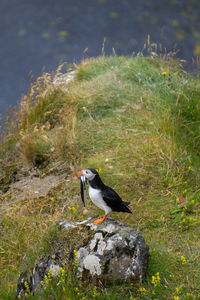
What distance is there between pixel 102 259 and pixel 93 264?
0.26 feet

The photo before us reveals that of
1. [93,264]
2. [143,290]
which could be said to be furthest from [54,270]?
[143,290]

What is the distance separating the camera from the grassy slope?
11.1 ft

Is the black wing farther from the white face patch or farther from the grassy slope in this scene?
the grassy slope

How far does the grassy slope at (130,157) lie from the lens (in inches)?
134

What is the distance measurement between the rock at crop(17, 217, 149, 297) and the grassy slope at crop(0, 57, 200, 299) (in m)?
0.11

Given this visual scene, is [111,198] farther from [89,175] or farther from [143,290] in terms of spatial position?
[143,290]

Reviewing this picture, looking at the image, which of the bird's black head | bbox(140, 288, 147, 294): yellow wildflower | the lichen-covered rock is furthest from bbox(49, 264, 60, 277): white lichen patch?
the bird's black head

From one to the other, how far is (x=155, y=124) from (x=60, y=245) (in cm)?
279

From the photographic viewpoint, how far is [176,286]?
2965 millimetres

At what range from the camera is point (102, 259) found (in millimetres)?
2922

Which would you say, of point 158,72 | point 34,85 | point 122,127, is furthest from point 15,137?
point 158,72

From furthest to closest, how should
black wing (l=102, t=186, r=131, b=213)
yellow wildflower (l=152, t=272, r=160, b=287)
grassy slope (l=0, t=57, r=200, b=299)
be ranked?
1. grassy slope (l=0, t=57, r=200, b=299)
2. black wing (l=102, t=186, r=131, b=213)
3. yellow wildflower (l=152, t=272, r=160, b=287)

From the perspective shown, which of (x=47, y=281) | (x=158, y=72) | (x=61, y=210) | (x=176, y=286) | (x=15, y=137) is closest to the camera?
(x=47, y=281)

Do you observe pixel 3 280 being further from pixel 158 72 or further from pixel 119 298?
pixel 158 72
